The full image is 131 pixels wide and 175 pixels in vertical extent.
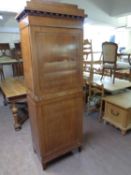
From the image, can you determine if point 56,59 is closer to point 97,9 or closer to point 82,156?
point 82,156

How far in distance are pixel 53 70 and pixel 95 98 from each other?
1.64 meters

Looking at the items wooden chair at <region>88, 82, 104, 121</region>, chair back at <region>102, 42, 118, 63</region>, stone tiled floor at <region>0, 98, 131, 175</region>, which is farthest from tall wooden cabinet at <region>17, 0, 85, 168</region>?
chair back at <region>102, 42, 118, 63</region>

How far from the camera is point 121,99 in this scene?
257 cm

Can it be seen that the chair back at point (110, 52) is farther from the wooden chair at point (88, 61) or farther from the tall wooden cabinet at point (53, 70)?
the tall wooden cabinet at point (53, 70)

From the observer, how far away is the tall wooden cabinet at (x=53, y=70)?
1.33 metres

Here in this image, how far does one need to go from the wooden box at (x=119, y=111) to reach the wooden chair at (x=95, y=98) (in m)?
0.15

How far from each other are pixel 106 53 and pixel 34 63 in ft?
8.50

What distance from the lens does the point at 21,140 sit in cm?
230

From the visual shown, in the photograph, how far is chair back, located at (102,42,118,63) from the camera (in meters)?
3.33

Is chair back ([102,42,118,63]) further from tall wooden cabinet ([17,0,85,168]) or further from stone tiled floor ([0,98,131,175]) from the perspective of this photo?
tall wooden cabinet ([17,0,85,168])

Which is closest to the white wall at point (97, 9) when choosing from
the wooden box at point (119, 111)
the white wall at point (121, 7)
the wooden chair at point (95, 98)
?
the white wall at point (121, 7)

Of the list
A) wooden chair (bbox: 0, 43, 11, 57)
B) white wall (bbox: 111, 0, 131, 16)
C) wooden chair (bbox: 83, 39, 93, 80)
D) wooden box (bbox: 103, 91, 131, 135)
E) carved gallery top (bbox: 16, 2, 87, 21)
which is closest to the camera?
carved gallery top (bbox: 16, 2, 87, 21)

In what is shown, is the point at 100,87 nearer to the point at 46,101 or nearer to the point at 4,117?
the point at 46,101

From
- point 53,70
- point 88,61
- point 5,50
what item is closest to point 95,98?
point 88,61
